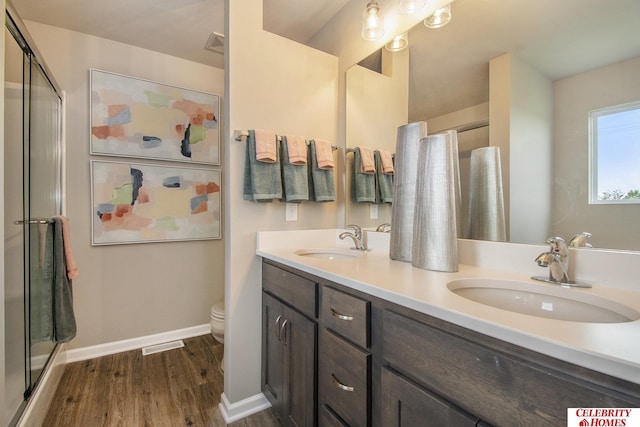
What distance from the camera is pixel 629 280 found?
847mm

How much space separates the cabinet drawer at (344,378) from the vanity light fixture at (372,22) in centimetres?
158

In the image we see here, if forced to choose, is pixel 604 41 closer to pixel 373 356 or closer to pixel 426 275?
pixel 426 275

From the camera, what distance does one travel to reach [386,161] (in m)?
1.74

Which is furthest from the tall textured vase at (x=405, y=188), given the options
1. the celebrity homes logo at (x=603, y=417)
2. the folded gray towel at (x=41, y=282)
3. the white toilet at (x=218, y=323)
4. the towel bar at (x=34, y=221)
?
the folded gray towel at (x=41, y=282)

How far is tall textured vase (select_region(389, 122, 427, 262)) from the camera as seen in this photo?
1322mm

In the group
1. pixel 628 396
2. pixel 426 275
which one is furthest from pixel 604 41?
pixel 628 396

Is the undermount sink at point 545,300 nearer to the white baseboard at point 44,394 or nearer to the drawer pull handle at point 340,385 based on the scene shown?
the drawer pull handle at point 340,385

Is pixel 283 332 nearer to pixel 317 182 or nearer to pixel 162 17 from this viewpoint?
pixel 317 182

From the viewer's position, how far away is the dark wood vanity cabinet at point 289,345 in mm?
1214

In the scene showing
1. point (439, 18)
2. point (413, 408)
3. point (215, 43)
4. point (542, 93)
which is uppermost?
point (215, 43)

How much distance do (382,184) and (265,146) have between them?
73 centimetres

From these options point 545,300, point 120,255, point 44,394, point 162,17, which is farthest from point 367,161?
point 44,394

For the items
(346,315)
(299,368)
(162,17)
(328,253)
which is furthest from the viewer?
(162,17)

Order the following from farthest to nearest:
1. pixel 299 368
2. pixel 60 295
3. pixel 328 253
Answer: pixel 328 253 < pixel 60 295 < pixel 299 368
